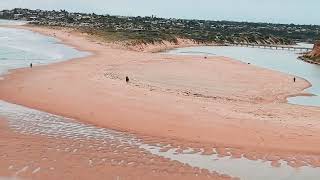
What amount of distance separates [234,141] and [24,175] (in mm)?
7387

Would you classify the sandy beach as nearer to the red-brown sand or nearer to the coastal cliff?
the red-brown sand

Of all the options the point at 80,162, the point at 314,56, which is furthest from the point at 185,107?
the point at 314,56

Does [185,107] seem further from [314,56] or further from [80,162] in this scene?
[314,56]

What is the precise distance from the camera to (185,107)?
71.8 ft

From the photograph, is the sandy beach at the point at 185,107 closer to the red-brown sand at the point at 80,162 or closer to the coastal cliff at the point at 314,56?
the red-brown sand at the point at 80,162

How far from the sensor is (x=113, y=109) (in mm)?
20844

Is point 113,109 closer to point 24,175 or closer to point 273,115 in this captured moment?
point 273,115

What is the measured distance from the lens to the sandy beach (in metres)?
16.0

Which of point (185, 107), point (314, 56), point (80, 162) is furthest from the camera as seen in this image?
point (314, 56)

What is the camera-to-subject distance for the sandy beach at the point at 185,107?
16.0 metres

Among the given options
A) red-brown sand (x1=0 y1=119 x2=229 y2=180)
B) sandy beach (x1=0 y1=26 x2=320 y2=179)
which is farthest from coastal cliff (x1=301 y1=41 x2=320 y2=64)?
red-brown sand (x1=0 y1=119 x2=229 y2=180)

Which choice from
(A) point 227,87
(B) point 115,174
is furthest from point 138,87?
(B) point 115,174

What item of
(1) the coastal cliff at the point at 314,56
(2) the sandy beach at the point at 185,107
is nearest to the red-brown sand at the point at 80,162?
(2) the sandy beach at the point at 185,107

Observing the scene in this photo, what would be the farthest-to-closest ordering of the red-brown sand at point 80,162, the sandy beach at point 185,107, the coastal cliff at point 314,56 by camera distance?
Answer: 1. the coastal cliff at point 314,56
2. the sandy beach at point 185,107
3. the red-brown sand at point 80,162
